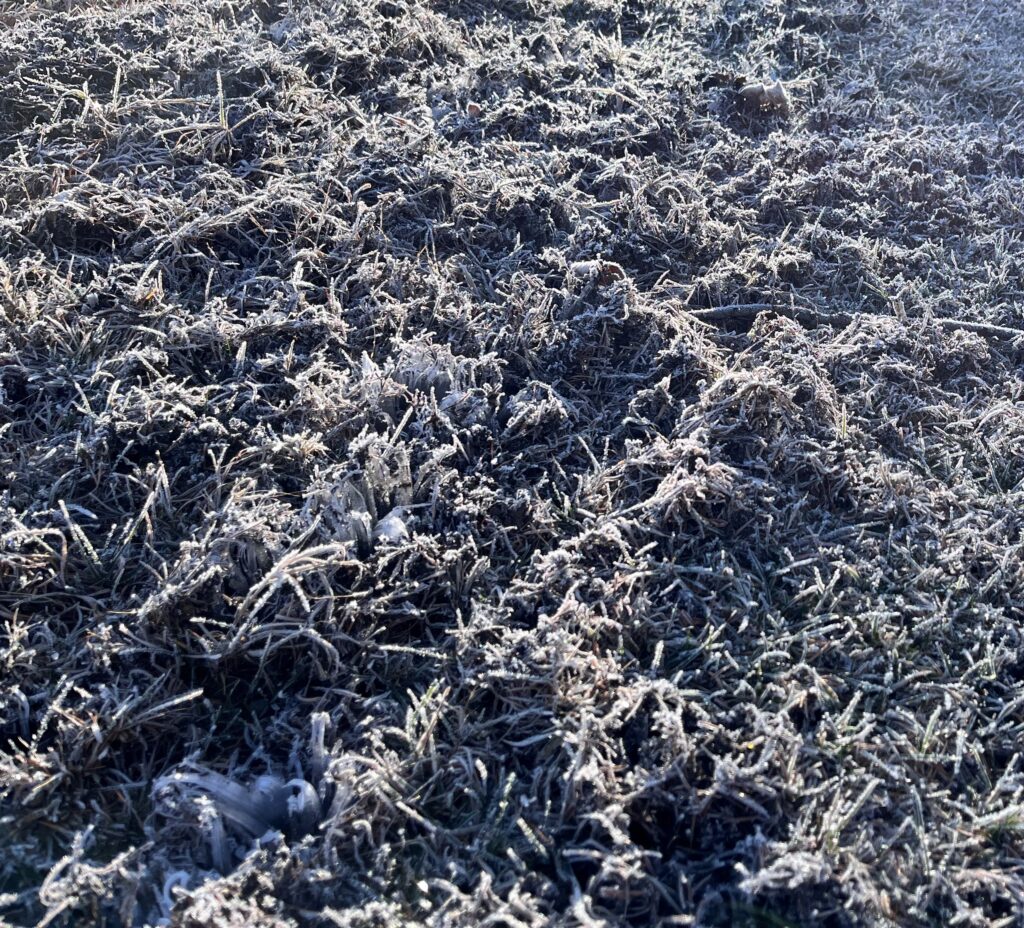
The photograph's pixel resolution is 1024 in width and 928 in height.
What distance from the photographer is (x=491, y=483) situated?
2.51 m

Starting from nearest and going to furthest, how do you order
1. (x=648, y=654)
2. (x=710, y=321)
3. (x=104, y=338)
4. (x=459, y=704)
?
(x=459, y=704), (x=648, y=654), (x=104, y=338), (x=710, y=321)

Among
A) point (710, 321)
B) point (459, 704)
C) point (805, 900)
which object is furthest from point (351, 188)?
point (805, 900)

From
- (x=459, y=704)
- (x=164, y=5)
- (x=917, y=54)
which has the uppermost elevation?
(x=917, y=54)

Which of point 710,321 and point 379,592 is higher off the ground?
point 710,321

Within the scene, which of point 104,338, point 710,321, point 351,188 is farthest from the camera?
point 351,188

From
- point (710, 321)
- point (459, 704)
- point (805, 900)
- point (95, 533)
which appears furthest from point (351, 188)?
point (805, 900)

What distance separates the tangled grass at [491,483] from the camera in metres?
1.86

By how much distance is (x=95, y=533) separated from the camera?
2346 millimetres

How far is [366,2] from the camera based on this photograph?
405 centimetres

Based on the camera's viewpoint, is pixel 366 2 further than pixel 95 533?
Yes

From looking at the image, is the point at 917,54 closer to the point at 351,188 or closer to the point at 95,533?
the point at 351,188

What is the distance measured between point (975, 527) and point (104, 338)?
2.58 m

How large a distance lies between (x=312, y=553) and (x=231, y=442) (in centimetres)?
53

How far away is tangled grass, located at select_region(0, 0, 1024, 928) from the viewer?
186 centimetres
